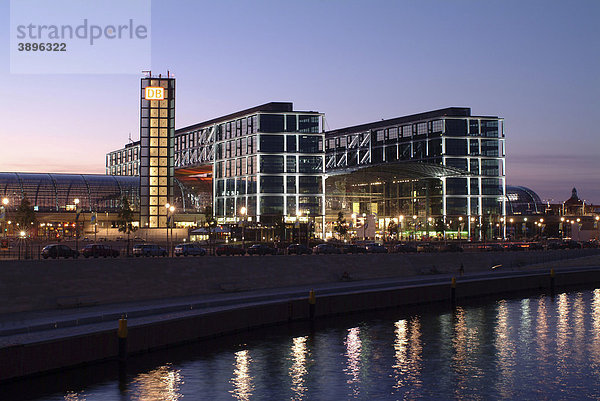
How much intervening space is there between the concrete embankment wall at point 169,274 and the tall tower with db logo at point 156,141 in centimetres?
7557

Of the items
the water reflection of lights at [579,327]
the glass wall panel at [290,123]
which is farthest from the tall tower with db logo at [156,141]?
the water reflection of lights at [579,327]

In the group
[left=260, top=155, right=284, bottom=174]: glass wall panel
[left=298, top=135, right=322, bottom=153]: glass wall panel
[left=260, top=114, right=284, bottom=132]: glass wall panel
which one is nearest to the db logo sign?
[left=260, top=114, right=284, bottom=132]: glass wall panel

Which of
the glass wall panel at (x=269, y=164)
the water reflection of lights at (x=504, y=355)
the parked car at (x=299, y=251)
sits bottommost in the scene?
the water reflection of lights at (x=504, y=355)

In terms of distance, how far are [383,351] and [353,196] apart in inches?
5791

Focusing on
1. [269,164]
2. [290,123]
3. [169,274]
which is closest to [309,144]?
[290,123]

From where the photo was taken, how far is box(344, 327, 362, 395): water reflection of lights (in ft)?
130

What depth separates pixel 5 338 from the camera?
3684cm

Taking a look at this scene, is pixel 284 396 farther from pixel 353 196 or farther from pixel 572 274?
pixel 353 196

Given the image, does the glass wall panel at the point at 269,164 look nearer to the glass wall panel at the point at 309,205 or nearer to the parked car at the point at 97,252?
the glass wall panel at the point at 309,205

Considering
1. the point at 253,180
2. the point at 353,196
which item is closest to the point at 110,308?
the point at 253,180

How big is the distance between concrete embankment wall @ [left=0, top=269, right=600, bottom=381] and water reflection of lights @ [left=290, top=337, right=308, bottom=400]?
4.67 meters

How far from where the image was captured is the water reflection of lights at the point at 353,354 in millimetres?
39531

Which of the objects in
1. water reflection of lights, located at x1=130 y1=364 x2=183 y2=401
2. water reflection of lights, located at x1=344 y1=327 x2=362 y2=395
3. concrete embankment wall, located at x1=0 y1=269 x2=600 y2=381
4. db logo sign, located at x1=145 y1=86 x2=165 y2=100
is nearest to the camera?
water reflection of lights, located at x1=130 y1=364 x2=183 y2=401

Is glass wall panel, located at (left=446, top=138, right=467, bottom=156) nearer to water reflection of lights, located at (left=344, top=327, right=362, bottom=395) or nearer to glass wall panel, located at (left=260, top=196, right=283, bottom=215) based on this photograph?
glass wall panel, located at (left=260, top=196, right=283, bottom=215)
